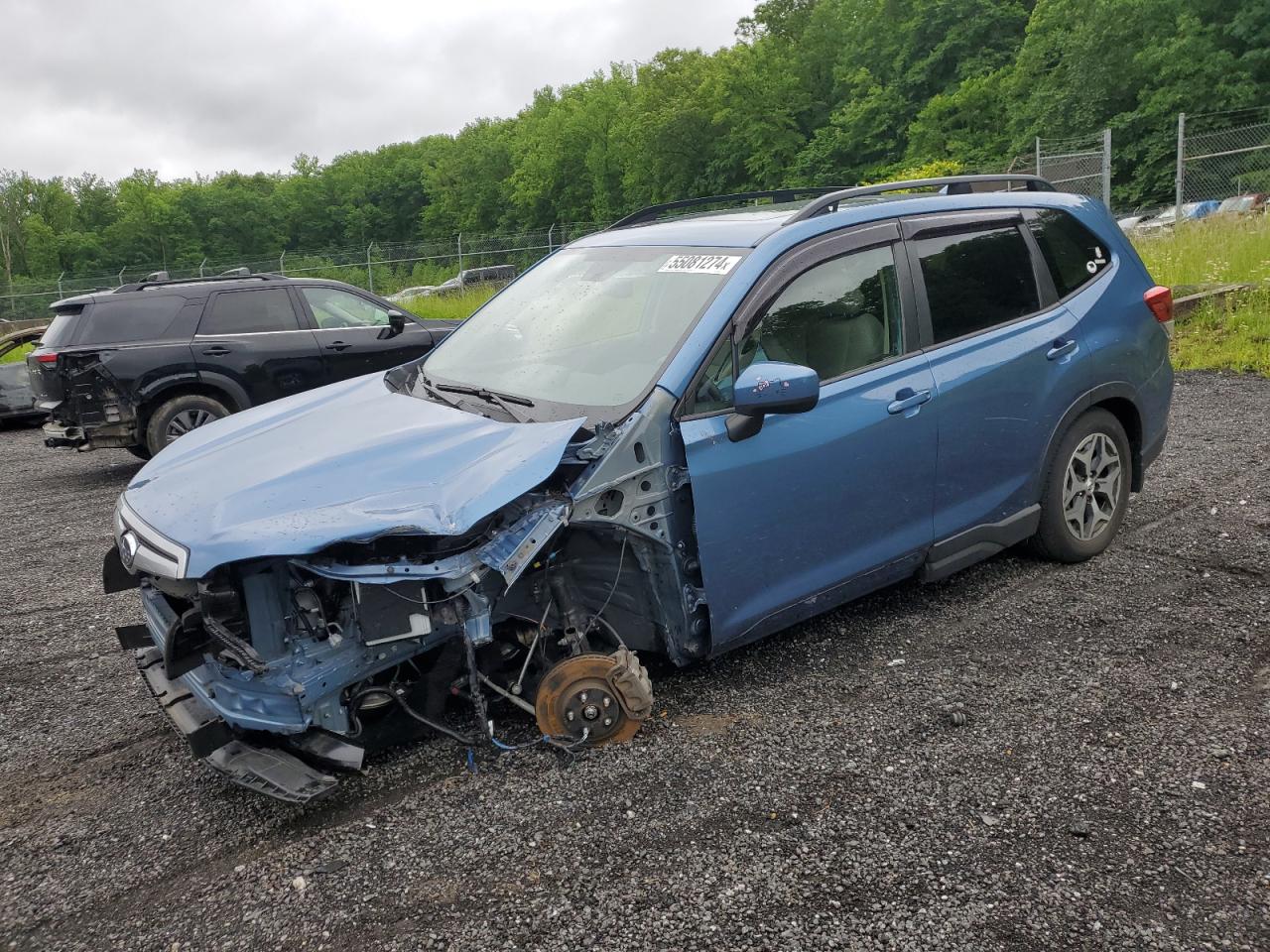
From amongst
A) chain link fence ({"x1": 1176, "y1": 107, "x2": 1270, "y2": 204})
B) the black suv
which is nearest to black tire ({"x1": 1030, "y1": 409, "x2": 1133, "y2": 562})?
the black suv

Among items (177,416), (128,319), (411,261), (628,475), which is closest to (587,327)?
(628,475)

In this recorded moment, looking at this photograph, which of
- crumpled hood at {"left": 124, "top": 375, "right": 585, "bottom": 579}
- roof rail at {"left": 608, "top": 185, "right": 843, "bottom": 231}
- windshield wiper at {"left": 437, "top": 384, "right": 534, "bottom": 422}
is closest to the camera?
crumpled hood at {"left": 124, "top": 375, "right": 585, "bottom": 579}

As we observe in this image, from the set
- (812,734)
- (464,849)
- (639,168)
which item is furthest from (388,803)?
(639,168)

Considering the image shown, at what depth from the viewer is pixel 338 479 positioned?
311 centimetres

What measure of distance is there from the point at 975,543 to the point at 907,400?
2.79 ft

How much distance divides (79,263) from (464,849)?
273 feet

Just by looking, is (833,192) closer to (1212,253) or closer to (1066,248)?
(1066,248)

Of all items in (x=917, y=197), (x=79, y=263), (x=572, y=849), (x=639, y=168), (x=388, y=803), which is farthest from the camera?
(x=79, y=263)

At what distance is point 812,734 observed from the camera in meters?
3.46

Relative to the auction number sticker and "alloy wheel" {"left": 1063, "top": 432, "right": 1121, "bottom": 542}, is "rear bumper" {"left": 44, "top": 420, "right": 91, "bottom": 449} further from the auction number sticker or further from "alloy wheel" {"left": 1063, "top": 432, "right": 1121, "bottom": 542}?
"alloy wheel" {"left": 1063, "top": 432, "right": 1121, "bottom": 542}

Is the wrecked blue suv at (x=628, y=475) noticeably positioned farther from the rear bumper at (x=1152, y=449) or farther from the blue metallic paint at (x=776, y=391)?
the rear bumper at (x=1152, y=449)

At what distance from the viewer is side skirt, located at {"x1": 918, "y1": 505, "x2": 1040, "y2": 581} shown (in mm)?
4207

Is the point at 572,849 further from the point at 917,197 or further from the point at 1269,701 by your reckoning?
the point at 917,197

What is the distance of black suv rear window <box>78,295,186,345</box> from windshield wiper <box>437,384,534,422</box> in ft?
21.5
